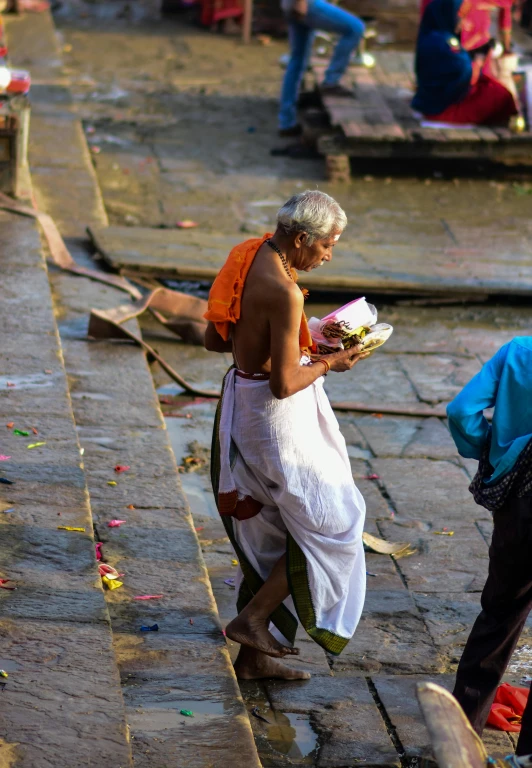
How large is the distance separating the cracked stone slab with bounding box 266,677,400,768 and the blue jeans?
24.8 ft

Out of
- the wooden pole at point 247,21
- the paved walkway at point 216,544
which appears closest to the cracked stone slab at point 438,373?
the paved walkway at point 216,544

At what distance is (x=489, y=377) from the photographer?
3357 mm

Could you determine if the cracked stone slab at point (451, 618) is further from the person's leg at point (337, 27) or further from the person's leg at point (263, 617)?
the person's leg at point (337, 27)

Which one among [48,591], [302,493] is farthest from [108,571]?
[302,493]

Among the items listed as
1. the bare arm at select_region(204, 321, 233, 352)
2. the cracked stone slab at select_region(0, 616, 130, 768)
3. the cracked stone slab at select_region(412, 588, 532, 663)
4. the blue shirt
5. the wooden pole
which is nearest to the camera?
the cracked stone slab at select_region(0, 616, 130, 768)

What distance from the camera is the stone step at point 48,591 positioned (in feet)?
9.38

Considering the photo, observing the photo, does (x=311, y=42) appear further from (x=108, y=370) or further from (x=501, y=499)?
(x=501, y=499)

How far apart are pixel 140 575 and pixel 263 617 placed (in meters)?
0.59

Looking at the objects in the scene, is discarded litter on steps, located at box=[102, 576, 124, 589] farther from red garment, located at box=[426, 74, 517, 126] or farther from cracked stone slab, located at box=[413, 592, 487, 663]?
red garment, located at box=[426, 74, 517, 126]

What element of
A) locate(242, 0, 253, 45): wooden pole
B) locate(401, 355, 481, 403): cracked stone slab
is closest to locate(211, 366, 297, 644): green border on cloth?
locate(401, 355, 481, 403): cracked stone slab

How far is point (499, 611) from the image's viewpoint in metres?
3.47

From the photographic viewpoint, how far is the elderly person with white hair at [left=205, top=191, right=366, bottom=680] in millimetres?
3445

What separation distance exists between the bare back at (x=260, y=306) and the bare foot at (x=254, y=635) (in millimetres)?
838

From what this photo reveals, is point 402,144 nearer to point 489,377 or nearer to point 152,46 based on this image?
point 152,46
